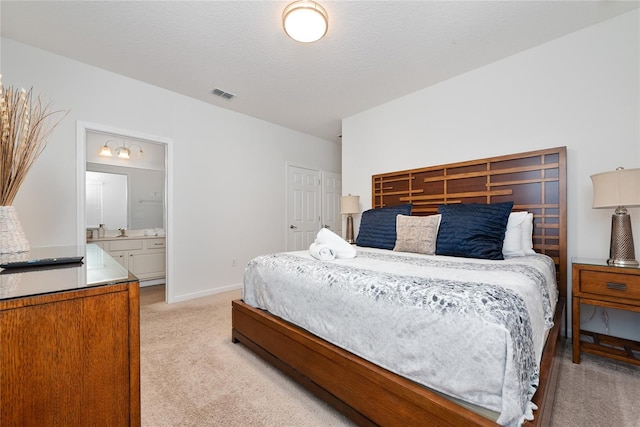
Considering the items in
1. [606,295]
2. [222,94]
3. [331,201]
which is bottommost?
[606,295]

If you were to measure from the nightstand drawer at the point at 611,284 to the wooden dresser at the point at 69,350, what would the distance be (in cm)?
269

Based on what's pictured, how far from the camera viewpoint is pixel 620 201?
1794 mm

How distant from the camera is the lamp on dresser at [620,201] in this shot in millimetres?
1770

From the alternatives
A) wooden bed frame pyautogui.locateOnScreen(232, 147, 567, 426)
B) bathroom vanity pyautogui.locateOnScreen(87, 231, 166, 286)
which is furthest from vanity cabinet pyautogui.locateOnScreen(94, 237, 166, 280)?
wooden bed frame pyautogui.locateOnScreen(232, 147, 567, 426)

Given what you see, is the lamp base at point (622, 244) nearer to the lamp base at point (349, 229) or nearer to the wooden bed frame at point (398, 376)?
the wooden bed frame at point (398, 376)

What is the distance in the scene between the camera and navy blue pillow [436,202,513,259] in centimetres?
212

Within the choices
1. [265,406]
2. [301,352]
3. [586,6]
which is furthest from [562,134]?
[265,406]

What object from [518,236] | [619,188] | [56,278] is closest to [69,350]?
[56,278]

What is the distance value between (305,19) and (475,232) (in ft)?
6.81

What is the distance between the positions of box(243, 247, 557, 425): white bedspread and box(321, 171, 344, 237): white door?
11.7ft

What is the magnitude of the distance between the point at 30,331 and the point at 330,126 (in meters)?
4.39

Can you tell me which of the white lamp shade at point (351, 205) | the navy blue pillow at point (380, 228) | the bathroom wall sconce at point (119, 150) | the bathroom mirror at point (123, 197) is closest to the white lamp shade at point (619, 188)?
the navy blue pillow at point (380, 228)

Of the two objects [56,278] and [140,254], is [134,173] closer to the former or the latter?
[140,254]

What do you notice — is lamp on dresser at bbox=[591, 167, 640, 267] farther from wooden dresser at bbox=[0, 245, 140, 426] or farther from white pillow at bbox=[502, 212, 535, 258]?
wooden dresser at bbox=[0, 245, 140, 426]
